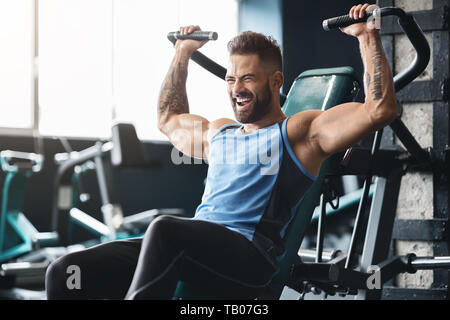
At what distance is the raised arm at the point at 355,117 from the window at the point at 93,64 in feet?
13.0

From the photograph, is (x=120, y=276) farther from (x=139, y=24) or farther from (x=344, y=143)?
(x=139, y=24)

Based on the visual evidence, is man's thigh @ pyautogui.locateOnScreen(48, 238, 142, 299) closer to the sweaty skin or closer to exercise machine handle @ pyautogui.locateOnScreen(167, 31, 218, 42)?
the sweaty skin

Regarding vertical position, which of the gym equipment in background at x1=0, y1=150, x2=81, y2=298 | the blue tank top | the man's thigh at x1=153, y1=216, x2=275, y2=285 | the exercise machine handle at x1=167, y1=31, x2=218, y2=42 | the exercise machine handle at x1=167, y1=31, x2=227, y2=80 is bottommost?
the gym equipment in background at x1=0, y1=150, x2=81, y2=298

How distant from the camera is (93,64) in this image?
5594mm

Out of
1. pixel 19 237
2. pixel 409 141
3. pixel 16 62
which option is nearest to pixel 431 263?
pixel 409 141

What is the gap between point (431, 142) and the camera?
8.11ft

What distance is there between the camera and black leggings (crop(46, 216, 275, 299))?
122 centimetres

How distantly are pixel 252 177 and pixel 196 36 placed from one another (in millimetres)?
556

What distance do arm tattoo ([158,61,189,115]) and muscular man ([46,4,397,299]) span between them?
0.30 m

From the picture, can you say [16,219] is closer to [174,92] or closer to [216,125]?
[174,92]

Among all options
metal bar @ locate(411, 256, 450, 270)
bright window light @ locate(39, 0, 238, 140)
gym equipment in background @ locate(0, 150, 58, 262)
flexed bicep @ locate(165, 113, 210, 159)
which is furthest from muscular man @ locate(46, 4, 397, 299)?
bright window light @ locate(39, 0, 238, 140)

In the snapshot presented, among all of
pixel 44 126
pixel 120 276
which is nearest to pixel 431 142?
pixel 120 276

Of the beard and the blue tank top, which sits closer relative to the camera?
the blue tank top

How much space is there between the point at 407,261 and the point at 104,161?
2.66 meters
